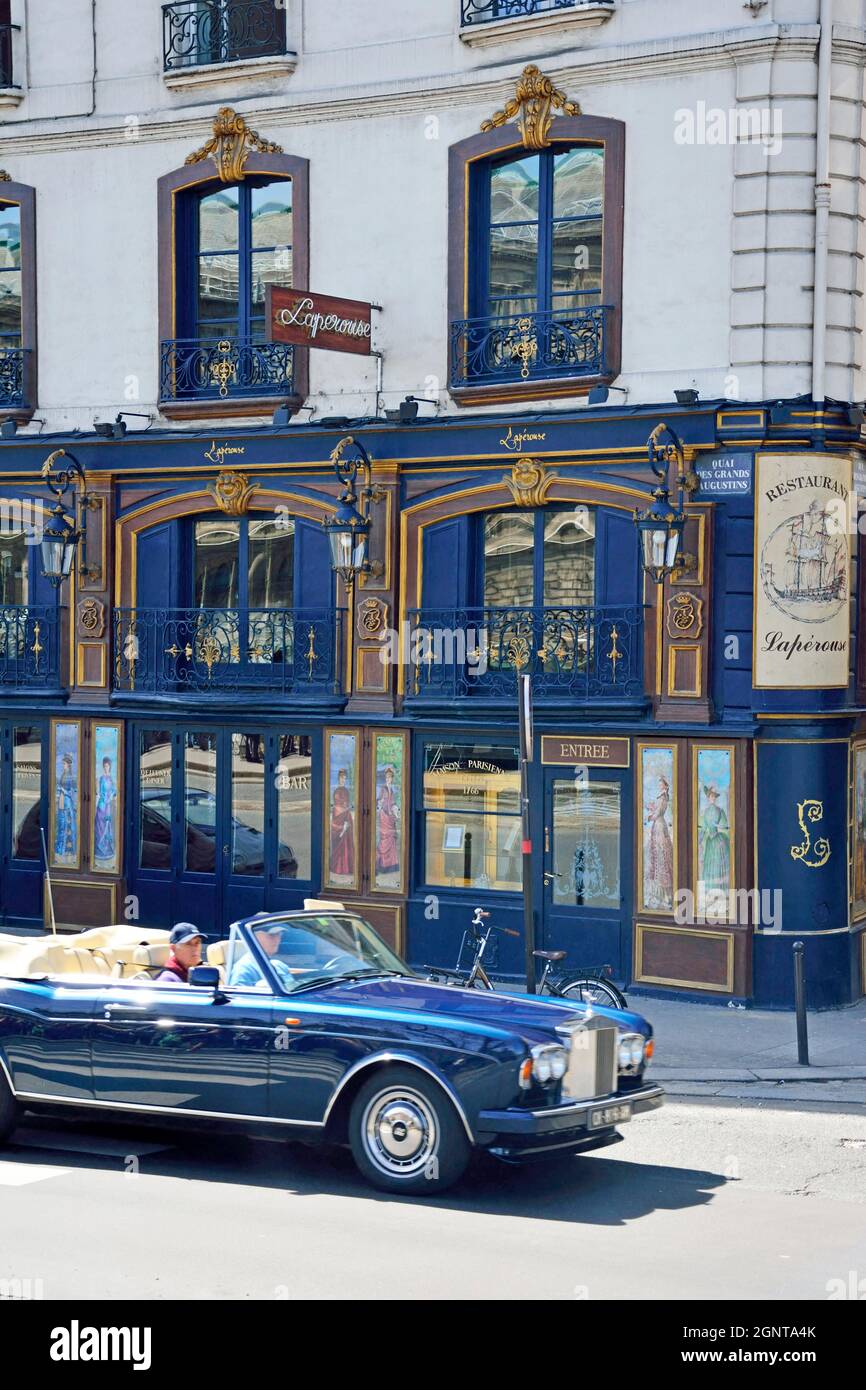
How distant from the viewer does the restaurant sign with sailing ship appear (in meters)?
17.0

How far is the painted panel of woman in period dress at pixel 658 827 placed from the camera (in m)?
17.5

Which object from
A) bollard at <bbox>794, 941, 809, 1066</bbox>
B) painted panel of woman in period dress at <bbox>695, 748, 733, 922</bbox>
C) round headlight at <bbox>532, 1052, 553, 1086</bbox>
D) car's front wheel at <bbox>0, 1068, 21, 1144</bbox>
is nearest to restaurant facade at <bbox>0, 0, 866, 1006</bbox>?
painted panel of woman in period dress at <bbox>695, 748, 733, 922</bbox>

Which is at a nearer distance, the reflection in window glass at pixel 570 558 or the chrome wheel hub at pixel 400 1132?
the chrome wheel hub at pixel 400 1132

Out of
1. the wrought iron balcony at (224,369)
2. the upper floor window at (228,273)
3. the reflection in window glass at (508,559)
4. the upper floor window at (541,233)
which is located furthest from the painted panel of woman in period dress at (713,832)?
the wrought iron balcony at (224,369)

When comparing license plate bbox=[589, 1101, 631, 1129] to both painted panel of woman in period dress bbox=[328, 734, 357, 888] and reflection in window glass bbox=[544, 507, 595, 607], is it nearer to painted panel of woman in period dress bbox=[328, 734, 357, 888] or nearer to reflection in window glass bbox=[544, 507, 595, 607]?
reflection in window glass bbox=[544, 507, 595, 607]

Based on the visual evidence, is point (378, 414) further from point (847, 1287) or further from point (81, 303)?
point (847, 1287)

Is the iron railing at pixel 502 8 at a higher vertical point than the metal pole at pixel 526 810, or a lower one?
higher

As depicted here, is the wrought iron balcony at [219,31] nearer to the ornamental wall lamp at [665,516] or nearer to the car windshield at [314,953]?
the ornamental wall lamp at [665,516]

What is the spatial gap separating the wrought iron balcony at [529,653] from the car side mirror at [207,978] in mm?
7986

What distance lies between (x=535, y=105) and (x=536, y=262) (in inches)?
60.3

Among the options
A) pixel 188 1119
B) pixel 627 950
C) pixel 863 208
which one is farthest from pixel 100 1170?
pixel 863 208

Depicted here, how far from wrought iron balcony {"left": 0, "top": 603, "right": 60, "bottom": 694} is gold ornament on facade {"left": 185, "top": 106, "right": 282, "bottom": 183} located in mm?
5422

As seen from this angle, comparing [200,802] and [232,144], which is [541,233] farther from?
[200,802]

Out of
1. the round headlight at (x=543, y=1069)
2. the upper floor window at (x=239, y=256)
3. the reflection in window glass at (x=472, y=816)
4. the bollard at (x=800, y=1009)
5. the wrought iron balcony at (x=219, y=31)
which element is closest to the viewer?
the round headlight at (x=543, y=1069)
